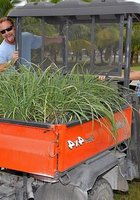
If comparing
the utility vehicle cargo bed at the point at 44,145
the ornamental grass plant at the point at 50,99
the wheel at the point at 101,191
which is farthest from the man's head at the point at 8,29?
the wheel at the point at 101,191

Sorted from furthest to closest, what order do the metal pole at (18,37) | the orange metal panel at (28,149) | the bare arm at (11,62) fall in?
the metal pole at (18,37) < the bare arm at (11,62) < the orange metal panel at (28,149)

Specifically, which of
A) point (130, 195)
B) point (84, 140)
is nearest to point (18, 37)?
point (84, 140)

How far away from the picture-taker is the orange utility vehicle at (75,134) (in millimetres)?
2930

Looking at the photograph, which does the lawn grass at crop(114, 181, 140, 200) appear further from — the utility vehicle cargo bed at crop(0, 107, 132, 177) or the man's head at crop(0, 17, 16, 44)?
the man's head at crop(0, 17, 16, 44)

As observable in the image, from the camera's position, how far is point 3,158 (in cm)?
306

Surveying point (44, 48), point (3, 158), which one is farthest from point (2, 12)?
point (3, 158)

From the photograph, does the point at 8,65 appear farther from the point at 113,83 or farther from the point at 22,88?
the point at 113,83

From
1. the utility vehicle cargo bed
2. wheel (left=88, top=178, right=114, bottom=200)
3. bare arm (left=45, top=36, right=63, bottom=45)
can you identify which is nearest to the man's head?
bare arm (left=45, top=36, right=63, bottom=45)

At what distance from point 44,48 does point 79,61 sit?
1.25 ft

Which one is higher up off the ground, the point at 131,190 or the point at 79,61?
the point at 79,61

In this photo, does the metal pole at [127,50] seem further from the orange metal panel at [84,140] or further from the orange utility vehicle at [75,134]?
the orange metal panel at [84,140]

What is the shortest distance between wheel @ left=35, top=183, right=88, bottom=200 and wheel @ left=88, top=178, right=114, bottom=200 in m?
0.27

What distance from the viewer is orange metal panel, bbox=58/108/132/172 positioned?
2896mm

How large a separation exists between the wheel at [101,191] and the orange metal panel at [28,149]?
0.65 metres
